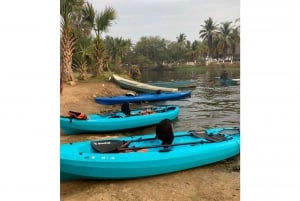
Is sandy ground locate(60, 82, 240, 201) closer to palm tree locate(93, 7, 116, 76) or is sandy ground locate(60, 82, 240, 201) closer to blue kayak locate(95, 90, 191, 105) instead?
blue kayak locate(95, 90, 191, 105)

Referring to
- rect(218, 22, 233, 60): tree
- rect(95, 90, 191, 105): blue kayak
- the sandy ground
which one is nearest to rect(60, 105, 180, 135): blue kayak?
the sandy ground

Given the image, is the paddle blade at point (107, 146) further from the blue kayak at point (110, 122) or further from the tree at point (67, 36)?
the tree at point (67, 36)

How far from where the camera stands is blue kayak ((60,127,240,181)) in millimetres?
4340

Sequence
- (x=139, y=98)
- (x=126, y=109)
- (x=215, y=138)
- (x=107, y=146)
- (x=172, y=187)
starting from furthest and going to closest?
(x=139, y=98) < (x=126, y=109) < (x=215, y=138) < (x=107, y=146) < (x=172, y=187)

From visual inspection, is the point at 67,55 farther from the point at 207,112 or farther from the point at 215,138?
the point at 215,138

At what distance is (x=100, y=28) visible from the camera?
43.0 feet

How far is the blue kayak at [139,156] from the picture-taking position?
4.34 metres

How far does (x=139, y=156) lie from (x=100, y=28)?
964cm

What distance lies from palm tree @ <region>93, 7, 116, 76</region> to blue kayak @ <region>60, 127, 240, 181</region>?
7349mm

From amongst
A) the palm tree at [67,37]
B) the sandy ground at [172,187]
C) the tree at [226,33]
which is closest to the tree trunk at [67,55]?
the palm tree at [67,37]

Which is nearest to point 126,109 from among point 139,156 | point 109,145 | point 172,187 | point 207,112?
point 109,145

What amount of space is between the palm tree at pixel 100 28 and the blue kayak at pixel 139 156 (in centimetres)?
735
